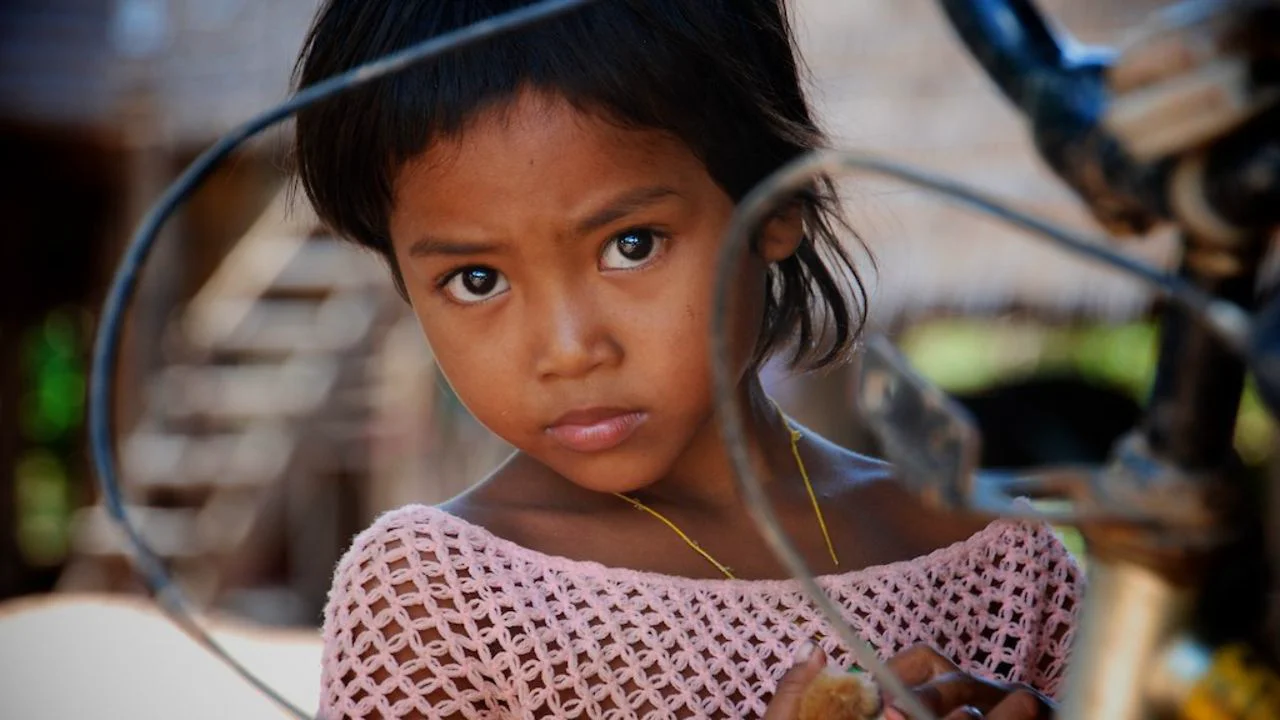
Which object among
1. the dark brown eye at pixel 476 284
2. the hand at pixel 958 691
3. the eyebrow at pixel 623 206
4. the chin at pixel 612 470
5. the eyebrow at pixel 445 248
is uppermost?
the eyebrow at pixel 623 206

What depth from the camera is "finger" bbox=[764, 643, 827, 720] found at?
86 centimetres

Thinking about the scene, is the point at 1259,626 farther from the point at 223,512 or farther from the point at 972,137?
the point at 223,512

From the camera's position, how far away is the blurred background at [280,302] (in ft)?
16.1

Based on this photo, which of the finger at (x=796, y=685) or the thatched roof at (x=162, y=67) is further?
the thatched roof at (x=162, y=67)

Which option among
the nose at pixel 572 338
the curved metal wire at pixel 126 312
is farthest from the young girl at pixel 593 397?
the curved metal wire at pixel 126 312

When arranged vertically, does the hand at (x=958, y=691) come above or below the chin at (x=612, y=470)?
below

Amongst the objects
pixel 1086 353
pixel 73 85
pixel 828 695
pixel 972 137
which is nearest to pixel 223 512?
pixel 73 85

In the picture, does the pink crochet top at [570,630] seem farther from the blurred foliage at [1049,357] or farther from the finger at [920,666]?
the blurred foliage at [1049,357]

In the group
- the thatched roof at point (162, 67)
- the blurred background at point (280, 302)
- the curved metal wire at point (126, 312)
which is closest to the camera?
the curved metal wire at point (126, 312)

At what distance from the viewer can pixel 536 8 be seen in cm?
65

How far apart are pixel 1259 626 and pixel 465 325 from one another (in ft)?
2.24

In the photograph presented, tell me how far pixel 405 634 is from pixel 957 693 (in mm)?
393

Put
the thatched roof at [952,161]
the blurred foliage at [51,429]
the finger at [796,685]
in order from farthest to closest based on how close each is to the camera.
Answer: the blurred foliage at [51,429] → the thatched roof at [952,161] → the finger at [796,685]

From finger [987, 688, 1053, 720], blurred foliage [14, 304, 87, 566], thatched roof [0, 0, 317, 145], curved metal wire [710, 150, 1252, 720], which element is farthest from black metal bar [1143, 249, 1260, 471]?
blurred foliage [14, 304, 87, 566]
